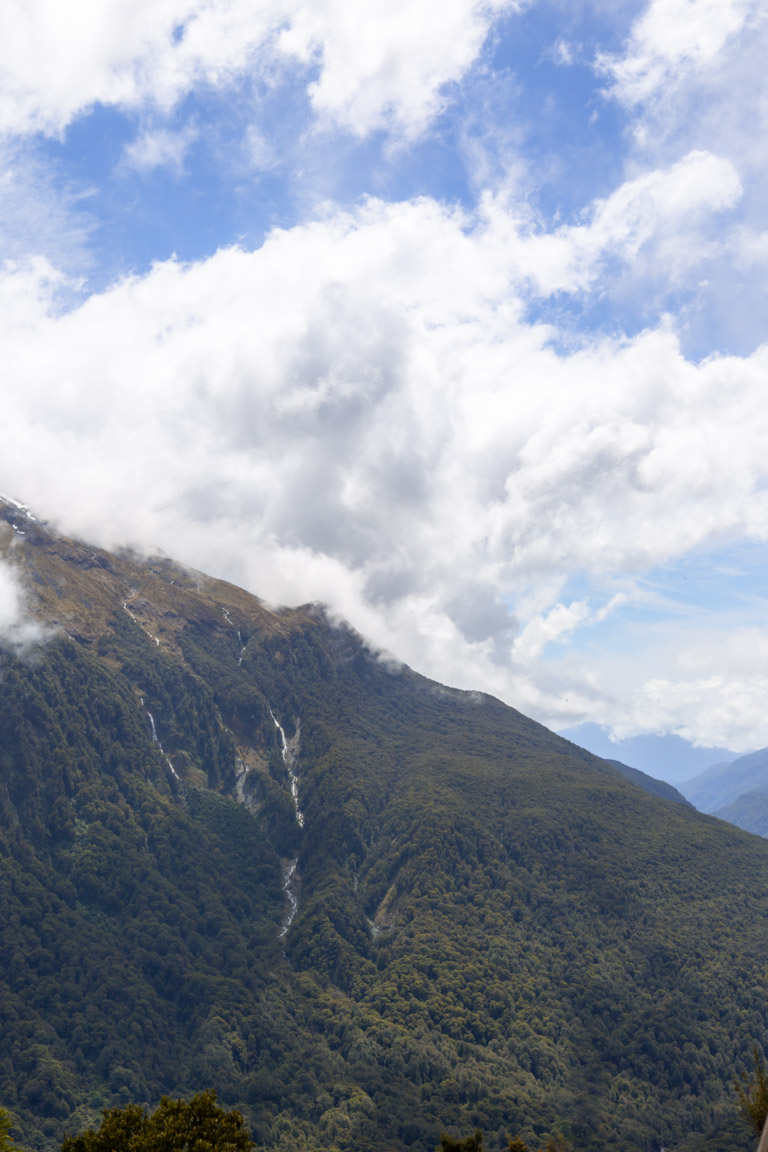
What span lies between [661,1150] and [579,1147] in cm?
2601

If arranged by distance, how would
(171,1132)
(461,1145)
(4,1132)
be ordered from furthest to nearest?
(461,1145), (4,1132), (171,1132)

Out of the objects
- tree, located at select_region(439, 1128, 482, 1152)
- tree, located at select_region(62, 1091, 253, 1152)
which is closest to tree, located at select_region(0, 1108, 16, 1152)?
tree, located at select_region(62, 1091, 253, 1152)

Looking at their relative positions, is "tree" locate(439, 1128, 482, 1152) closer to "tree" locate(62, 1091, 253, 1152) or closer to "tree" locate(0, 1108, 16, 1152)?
"tree" locate(62, 1091, 253, 1152)

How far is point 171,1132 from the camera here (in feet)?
219

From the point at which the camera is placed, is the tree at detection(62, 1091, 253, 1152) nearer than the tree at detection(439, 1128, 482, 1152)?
No

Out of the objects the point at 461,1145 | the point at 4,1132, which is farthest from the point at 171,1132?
the point at 461,1145

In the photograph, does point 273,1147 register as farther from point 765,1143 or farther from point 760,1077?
point 765,1143

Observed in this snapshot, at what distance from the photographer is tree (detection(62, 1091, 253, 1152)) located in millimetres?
66188

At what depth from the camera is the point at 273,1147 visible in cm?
19462

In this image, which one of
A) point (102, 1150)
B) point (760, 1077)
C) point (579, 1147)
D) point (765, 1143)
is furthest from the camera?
point (579, 1147)

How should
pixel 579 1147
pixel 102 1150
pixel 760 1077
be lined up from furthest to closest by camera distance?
1. pixel 579 1147
2. pixel 102 1150
3. pixel 760 1077

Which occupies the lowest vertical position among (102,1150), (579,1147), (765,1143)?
(579,1147)

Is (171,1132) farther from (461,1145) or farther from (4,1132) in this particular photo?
(461,1145)

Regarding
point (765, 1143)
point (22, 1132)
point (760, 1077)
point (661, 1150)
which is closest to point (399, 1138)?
point (661, 1150)
